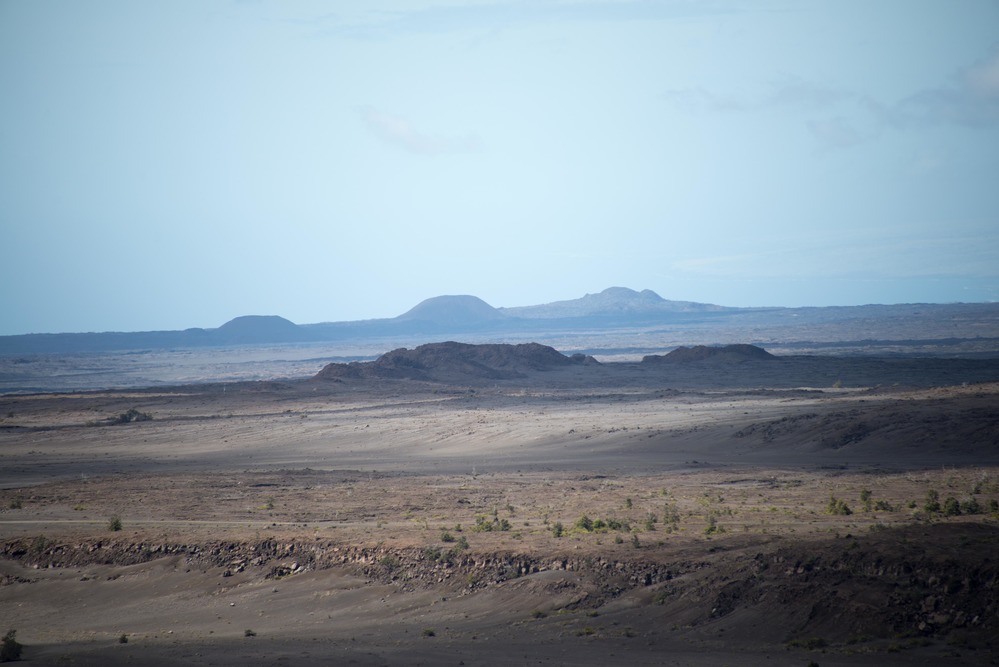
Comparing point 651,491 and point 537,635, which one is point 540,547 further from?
point 651,491

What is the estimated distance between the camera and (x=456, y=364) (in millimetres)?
84812

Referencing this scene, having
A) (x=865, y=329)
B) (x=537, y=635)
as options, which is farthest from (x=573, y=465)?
(x=865, y=329)

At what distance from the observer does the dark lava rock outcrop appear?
79.2m

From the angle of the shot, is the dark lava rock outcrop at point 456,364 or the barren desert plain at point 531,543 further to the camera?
the dark lava rock outcrop at point 456,364

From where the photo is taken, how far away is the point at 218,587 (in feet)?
55.0

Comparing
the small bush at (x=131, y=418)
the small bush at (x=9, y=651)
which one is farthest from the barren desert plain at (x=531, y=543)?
the small bush at (x=131, y=418)

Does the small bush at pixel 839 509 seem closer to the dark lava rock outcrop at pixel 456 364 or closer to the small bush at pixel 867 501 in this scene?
the small bush at pixel 867 501

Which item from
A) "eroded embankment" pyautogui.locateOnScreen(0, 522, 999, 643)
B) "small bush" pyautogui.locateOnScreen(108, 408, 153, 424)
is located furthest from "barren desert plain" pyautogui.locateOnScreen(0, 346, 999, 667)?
"small bush" pyautogui.locateOnScreen(108, 408, 153, 424)

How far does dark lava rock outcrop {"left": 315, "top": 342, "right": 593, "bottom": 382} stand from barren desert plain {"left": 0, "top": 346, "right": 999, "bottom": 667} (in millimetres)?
36124

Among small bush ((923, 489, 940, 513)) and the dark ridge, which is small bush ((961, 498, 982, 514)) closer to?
small bush ((923, 489, 940, 513))

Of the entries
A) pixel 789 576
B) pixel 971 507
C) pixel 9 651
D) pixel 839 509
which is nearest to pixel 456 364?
pixel 839 509

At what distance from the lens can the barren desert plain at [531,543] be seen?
1243cm

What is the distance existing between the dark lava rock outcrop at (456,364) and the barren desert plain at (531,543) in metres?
36.1

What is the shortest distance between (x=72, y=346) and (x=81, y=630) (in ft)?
664
